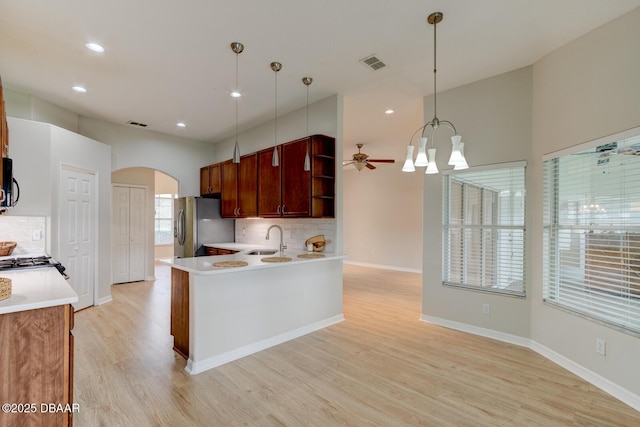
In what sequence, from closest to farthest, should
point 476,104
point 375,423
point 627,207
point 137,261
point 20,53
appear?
1. point 375,423
2. point 627,207
3. point 20,53
4. point 476,104
5. point 137,261

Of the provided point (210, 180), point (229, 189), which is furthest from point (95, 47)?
point (210, 180)

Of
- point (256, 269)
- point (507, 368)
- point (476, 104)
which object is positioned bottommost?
point (507, 368)

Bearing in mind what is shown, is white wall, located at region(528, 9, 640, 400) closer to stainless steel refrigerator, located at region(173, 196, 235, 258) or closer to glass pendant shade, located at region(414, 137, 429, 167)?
glass pendant shade, located at region(414, 137, 429, 167)

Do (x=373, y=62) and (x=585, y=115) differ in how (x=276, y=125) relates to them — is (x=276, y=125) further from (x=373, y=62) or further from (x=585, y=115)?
(x=585, y=115)

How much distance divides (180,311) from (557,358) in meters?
3.75

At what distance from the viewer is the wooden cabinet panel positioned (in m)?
2.90

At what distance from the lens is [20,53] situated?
305 cm

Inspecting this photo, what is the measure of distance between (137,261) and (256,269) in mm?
4841

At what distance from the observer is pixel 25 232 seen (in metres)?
3.91

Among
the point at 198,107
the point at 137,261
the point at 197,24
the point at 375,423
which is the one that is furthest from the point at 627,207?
the point at 137,261

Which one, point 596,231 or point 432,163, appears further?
point 432,163

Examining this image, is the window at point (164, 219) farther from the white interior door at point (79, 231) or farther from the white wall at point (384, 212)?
the white wall at point (384, 212)

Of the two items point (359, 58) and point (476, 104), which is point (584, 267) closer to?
point (476, 104)

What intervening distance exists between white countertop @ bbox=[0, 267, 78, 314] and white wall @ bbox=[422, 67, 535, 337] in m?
3.74
